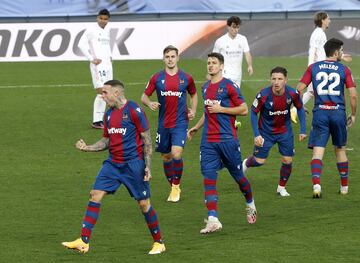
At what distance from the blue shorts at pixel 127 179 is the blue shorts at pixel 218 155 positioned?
1.54 m

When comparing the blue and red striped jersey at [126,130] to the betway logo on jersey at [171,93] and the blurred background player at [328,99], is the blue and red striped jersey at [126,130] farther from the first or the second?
the blurred background player at [328,99]

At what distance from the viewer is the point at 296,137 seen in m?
23.1

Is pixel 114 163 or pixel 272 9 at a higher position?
pixel 272 9

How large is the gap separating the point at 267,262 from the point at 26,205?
17.0 ft

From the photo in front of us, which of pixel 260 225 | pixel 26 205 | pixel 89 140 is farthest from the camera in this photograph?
pixel 89 140

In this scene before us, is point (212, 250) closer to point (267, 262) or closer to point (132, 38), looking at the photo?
point (267, 262)

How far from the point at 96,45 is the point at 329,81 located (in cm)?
832

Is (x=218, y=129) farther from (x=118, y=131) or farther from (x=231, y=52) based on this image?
(x=231, y=52)

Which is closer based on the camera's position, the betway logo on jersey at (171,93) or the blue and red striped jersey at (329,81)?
the blue and red striped jersey at (329,81)

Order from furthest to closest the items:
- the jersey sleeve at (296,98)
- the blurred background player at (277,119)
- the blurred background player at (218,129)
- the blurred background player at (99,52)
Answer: the blurred background player at (99,52)
the jersey sleeve at (296,98)
the blurred background player at (277,119)
the blurred background player at (218,129)

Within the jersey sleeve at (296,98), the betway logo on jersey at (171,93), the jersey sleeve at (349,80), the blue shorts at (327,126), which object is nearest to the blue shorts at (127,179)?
the betway logo on jersey at (171,93)

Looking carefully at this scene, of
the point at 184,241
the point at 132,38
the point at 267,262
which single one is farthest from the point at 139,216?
the point at 132,38

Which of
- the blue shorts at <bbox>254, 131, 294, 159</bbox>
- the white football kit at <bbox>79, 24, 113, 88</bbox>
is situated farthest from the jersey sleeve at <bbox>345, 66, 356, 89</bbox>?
the white football kit at <bbox>79, 24, 113, 88</bbox>

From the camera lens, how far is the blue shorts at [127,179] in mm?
13359
